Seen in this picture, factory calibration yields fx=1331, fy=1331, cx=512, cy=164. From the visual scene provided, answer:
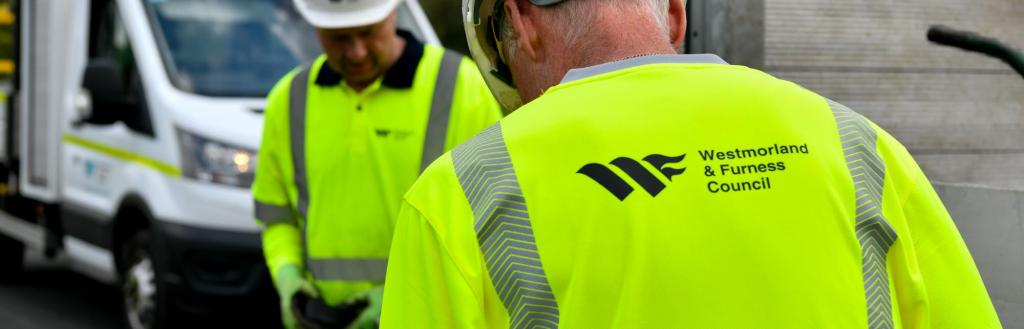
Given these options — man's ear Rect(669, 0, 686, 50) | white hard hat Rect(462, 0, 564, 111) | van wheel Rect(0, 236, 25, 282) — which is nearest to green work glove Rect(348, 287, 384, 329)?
white hard hat Rect(462, 0, 564, 111)

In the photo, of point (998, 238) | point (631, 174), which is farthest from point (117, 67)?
point (631, 174)

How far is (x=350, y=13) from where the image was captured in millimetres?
3398

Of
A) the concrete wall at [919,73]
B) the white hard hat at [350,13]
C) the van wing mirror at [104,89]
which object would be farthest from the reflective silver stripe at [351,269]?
the van wing mirror at [104,89]

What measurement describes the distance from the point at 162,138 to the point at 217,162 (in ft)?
1.22

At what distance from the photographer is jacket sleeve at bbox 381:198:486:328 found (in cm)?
147

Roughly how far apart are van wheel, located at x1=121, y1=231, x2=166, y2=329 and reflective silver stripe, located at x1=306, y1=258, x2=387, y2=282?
3.22 metres

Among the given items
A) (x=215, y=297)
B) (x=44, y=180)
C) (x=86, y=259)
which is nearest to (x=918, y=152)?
(x=215, y=297)

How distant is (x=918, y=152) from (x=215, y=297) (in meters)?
3.64

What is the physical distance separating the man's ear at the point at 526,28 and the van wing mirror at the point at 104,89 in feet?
16.7

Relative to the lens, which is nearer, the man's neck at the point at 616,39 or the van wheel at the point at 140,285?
the man's neck at the point at 616,39

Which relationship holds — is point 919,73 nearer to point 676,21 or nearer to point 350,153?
point 350,153

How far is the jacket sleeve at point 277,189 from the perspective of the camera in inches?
129

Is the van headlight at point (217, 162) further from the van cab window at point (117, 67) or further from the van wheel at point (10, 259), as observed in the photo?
the van wheel at point (10, 259)

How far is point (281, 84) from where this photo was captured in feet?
11.0
